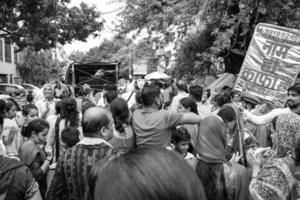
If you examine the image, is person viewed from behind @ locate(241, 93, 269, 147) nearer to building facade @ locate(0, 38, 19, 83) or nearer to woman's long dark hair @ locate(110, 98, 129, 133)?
woman's long dark hair @ locate(110, 98, 129, 133)

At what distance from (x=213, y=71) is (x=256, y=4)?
5.45 metres

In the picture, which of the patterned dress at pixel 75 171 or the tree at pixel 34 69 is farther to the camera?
the tree at pixel 34 69

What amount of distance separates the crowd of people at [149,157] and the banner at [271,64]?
1305mm

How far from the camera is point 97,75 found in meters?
18.3

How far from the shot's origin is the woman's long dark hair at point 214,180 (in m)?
3.24

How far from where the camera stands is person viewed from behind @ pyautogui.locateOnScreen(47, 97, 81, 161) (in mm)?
4469

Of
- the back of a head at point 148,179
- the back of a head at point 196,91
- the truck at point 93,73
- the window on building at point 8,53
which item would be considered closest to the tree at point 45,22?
the truck at point 93,73

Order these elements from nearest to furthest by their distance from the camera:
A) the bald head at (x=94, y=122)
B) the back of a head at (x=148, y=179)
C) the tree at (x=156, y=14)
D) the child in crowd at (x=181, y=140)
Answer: the back of a head at (x=148, y=179) → the bald head at (x=94, y=122) → the child in crowd at (x=181, y=140) → the tree at (x=156, y=14)

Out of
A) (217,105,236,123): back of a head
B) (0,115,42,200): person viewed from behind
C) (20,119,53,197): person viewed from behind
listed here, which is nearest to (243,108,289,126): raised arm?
(217,105,236,123): back of a head

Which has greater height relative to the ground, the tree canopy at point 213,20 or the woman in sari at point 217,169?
the tree canopy at point 213,20

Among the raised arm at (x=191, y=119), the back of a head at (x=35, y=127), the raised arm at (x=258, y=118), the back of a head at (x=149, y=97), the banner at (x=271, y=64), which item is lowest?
the back of a head at (x=35, y=127)

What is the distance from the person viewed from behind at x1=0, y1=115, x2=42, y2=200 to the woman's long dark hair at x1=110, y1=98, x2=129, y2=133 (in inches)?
57.0

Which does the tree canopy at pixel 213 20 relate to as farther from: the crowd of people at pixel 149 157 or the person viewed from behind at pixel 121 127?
the person viewed from behind at pixel 121 127

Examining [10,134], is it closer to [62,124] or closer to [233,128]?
[62,124]
